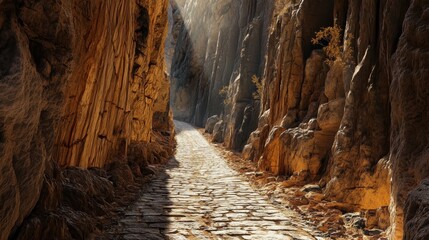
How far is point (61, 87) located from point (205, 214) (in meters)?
4.04

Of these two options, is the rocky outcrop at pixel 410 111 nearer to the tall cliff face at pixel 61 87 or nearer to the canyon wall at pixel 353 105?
the canyon wall at pixel 353 105

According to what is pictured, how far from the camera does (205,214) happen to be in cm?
754

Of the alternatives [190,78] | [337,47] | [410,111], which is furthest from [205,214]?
[190,78]

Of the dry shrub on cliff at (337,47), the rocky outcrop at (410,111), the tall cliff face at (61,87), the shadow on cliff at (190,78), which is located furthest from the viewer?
the shadow on cliff at (190,78)

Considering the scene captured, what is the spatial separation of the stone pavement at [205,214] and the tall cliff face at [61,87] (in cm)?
183

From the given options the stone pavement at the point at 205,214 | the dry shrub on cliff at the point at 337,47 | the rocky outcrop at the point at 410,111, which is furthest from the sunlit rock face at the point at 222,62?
the rocky outcrop at the point at 410,111

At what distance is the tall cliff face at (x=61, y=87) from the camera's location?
11.7 feet

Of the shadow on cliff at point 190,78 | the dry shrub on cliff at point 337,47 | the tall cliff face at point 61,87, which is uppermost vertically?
the shadow on cliff at point 190,78

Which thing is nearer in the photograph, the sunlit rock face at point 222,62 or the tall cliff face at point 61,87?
the tall cliff face at point 61,87

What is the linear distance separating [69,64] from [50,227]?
2182mm

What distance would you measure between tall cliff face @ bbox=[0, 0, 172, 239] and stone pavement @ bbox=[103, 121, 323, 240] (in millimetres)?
1832

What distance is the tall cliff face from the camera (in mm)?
3570

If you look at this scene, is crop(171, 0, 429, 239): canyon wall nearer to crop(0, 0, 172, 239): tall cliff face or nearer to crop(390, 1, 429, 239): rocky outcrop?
crop(390, 1, 429, 239): rocky outcrop

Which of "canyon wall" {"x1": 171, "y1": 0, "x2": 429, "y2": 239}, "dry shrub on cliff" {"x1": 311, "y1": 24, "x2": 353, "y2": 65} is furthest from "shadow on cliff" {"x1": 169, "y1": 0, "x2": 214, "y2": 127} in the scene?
"dry shrub on cliff" {"x1": 311, "y1": 24, "x2": 353, "y2": 65}
